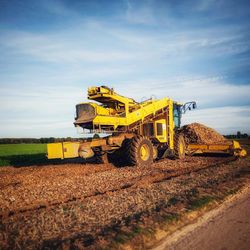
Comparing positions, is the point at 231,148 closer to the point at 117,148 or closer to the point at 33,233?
the point at 117,148

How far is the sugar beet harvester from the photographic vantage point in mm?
10844

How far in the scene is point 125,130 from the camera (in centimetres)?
1255

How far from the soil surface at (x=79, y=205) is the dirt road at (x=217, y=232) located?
872mm

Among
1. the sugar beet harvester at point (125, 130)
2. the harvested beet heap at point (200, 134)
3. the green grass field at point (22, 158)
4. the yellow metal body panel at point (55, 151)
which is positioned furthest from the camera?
the green grass field at point (22, 158)

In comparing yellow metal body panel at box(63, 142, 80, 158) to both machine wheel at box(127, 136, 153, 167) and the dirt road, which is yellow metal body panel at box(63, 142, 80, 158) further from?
the dirt road

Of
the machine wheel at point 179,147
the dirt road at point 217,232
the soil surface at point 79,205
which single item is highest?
the machine wheel at point 179,147

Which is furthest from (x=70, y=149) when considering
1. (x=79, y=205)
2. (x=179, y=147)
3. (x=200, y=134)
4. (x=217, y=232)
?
(x=200, y=134)

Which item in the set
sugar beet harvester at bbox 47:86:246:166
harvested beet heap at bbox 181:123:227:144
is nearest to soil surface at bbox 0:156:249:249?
sugar beet harvester at bbox 47:86:246:166

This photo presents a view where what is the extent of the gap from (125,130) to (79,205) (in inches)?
277

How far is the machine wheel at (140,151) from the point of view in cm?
1162

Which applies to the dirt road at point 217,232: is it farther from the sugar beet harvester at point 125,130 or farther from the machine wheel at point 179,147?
the machine wheel at point 179,147

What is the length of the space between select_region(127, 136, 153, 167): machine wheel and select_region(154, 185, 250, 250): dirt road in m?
6.27

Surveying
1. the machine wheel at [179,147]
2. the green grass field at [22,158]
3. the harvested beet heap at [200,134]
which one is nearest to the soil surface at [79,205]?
the machine wheel at [179,147]

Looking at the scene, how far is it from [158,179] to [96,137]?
4218 mm
